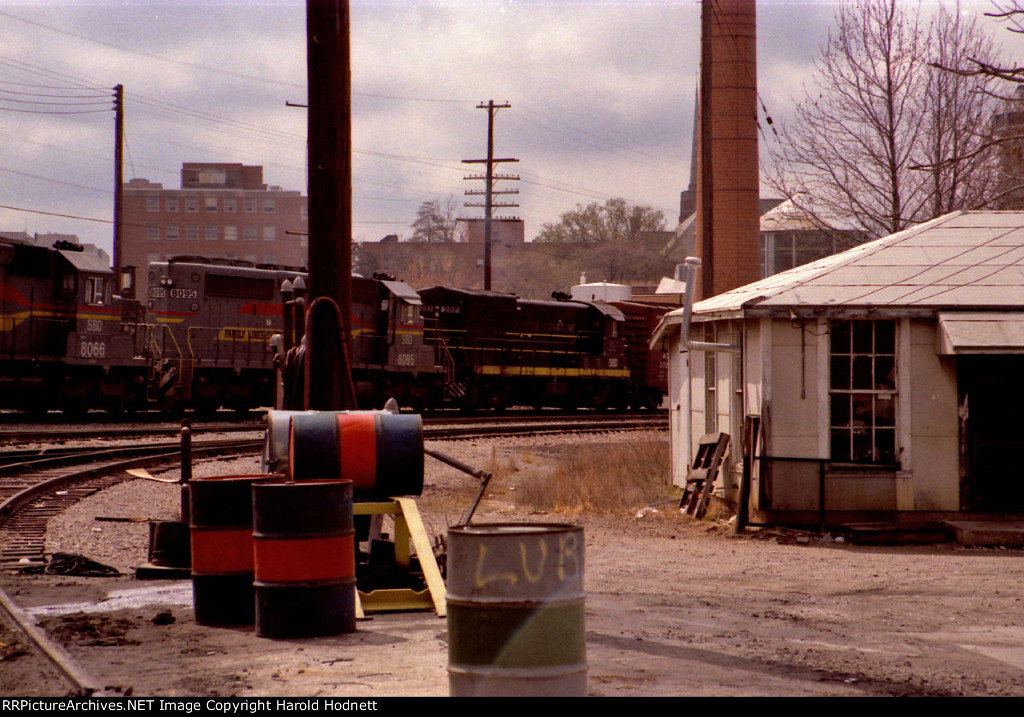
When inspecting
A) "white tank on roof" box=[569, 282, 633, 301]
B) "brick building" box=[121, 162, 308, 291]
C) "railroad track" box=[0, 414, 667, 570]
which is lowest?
"railroad track" box=[0, 414, 667, 570]

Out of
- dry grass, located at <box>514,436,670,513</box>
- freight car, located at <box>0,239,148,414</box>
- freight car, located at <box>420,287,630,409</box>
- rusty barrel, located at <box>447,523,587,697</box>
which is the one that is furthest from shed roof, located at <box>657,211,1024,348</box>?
freight car, located at <box>420,287,630,409</box>

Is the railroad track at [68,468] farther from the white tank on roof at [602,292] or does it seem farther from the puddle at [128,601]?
the white tank on roof at [602,292]

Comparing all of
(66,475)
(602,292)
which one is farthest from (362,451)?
(602,292)

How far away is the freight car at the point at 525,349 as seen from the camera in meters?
33.9

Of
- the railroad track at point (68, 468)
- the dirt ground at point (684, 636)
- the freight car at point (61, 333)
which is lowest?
the dirt ground at point (684, 636)

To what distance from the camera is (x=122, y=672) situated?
18.4 feet

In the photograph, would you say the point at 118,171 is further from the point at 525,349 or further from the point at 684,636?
the point at 684,636

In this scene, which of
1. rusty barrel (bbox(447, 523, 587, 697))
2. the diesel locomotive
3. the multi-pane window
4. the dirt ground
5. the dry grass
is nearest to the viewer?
rusty barrel (bbox(447, 523, 587, 697))

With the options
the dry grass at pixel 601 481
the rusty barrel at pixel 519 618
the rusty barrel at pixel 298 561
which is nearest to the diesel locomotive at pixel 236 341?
the dry grass at pixel 601 481

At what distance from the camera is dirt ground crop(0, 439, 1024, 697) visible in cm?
542

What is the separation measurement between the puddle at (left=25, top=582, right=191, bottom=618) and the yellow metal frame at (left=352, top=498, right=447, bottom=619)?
1323mm

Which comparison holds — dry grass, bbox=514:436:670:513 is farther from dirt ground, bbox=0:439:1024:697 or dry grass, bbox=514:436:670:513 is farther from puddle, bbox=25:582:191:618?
puddle, bbox=25:582:191:618

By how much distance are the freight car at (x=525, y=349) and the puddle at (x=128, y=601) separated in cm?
2488

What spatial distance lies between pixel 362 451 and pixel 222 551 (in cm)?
126
